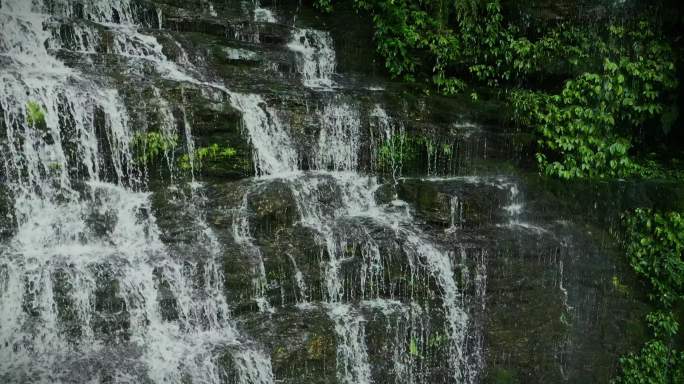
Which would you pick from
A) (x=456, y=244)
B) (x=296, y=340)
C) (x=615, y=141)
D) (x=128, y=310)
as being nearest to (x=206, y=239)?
(x=128, y=310)

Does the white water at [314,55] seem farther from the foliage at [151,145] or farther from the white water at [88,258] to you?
the white water at [88,258]

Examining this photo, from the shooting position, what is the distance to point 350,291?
7098 mm

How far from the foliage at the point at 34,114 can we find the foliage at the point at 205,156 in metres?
1.85

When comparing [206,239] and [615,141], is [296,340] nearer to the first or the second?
[206,239]

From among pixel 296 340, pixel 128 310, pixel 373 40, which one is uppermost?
pixel 373 40

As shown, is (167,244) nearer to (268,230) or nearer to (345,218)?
(268,230)

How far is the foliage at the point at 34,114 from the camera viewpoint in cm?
692

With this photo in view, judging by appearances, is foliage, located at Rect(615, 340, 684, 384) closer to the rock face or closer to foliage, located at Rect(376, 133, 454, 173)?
the rock face

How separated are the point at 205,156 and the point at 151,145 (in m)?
0.78

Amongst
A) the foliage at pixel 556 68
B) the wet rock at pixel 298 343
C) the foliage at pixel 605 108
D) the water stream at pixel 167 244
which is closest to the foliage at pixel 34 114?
the water stream at pixel 167 244

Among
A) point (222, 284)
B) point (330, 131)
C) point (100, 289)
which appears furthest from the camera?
point (330, 131)

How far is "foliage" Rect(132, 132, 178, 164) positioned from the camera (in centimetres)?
749

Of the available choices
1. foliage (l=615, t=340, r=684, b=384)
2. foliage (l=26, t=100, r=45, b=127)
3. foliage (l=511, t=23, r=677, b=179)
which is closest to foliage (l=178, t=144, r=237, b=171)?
foliage (l=26, t=100, r=45, b=127)

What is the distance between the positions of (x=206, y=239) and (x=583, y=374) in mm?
5914
